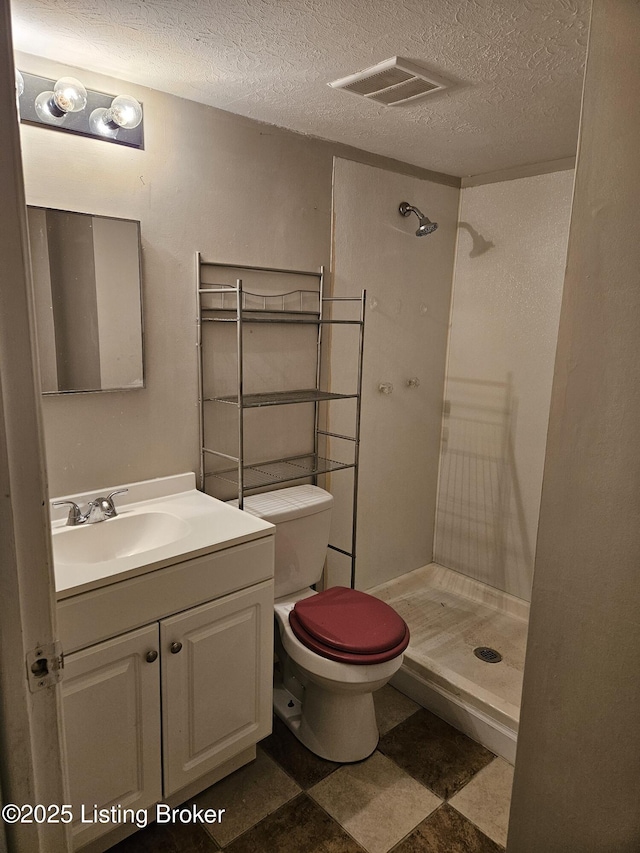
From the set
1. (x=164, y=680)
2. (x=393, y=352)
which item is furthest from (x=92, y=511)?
(x=393, y=352)

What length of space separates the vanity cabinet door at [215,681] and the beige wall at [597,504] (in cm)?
102

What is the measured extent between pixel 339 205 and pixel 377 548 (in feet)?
5.27

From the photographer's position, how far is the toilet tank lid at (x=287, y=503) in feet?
6.56

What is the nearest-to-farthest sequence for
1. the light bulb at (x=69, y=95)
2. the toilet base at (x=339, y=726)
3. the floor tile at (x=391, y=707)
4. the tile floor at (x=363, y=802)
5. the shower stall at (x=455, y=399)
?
the light bulb at (x=69, y=95) < the tile floor at (x=363, y=802) < the toilet base at (x=339, y=726) < the floor tile at (x=391, y=707) < the shower stall at (x=455, y=399)

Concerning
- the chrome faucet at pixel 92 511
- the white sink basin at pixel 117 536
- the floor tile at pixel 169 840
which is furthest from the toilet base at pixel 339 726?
the chrome faucet at pixel 92 511

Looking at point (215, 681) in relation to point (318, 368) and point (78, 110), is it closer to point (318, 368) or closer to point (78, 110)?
point (318, 368)

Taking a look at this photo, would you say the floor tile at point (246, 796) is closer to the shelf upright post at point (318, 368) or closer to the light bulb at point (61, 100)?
the shelf upright post at point (318, 368)

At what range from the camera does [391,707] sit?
2203 millimetres

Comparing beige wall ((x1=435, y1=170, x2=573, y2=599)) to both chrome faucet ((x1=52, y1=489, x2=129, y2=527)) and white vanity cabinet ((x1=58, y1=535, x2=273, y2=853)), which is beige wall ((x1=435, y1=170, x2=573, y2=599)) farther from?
chrome faucet ((x1=52, y1=489, x2=129, y2=527))

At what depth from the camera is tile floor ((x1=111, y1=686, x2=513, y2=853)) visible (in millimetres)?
1607

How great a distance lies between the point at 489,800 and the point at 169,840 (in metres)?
0.99

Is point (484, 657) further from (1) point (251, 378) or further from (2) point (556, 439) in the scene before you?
(2) point (556, 439)

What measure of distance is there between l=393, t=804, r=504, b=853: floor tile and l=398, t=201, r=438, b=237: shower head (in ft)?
6.95

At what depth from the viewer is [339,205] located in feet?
7.59
